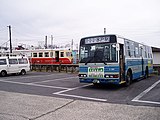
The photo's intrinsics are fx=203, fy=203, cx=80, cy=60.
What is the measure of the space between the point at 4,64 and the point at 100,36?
45.5ft

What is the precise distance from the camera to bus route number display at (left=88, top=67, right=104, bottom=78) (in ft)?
36.9

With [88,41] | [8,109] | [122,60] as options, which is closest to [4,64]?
[88,41]

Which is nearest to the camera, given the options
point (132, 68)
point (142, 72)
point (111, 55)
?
point (111, 55)

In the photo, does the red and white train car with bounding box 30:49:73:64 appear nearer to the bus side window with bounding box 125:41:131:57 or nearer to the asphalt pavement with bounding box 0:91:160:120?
the bus side window with bounding box 125:41:131:57

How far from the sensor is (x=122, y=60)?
1201 centimetres

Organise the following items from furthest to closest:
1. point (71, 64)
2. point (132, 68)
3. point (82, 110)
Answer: point (71, 64) < point (132, 68) < point (82, 110)

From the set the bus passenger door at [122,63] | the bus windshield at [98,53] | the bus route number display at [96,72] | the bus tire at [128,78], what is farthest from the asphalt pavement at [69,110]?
the bus tire at [128,78]

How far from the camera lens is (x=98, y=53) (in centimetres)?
1145

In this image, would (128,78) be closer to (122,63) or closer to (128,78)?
(128,78)

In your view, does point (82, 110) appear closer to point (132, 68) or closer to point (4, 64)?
point (132, 68)

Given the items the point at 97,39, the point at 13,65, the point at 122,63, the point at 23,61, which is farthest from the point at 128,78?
the point at 23,61

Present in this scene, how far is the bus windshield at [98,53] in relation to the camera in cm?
1108

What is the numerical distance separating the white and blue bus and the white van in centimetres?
1254

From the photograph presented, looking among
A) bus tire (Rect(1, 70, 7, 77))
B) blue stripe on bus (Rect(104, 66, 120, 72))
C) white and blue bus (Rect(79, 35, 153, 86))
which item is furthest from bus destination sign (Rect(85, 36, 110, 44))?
bus tire (Rect(1, 70, 7, 77))
